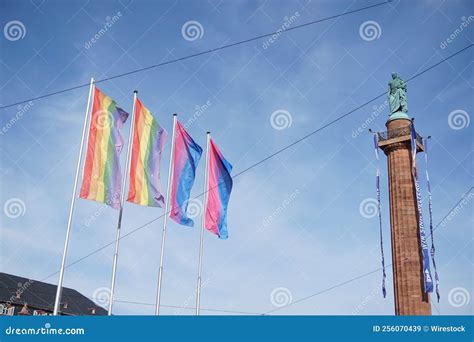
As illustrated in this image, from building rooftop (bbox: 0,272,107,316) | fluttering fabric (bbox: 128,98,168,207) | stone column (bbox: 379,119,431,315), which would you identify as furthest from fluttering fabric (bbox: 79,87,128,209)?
building rooftop (bbox: 0,272,107,316)

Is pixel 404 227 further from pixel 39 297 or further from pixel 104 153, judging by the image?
pixel 39 297

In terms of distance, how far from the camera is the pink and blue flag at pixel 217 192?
25891mm

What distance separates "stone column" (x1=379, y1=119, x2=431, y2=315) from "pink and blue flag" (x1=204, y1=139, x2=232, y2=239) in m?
13.5

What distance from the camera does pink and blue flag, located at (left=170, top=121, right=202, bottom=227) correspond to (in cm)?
2412

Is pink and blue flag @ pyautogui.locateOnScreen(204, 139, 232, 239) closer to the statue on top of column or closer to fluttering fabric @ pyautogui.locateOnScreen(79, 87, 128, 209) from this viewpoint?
fluttering fabric @ pyautogui.locateOnScreen(79, 87, 128, 209)

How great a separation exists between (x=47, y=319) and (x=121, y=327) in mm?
2372

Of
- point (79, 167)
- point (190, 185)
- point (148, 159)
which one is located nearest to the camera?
point (79, 167)

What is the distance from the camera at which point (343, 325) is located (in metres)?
14.3

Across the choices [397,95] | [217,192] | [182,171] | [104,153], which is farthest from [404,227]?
[104,153]

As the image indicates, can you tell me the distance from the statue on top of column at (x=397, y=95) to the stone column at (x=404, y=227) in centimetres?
142

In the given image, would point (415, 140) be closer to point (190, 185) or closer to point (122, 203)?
point (190, 185)

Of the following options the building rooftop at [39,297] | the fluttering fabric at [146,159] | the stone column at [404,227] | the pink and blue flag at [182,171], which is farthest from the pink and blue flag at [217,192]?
the building rooftop at [39,297]

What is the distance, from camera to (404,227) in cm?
3350

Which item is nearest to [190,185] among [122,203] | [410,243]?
[122,203]
